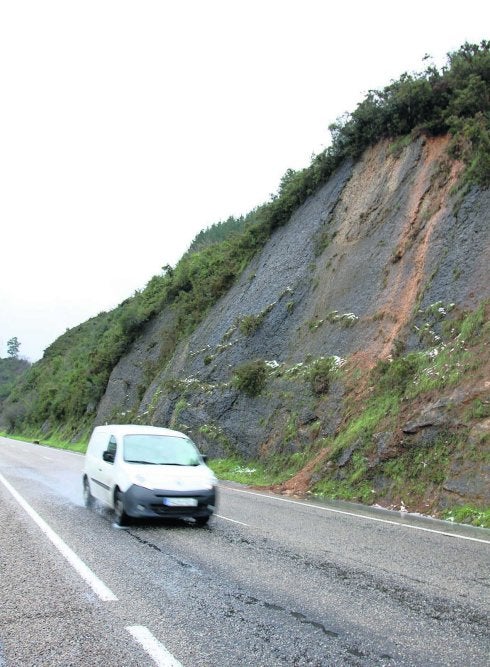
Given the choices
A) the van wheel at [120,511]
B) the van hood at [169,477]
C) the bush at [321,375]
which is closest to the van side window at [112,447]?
the van hood at [169,477]

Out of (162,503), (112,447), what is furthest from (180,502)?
(112,447)

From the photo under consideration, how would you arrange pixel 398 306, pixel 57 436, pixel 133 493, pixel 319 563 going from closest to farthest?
pixel 319 563 → pixel 133 493 → pixel 398 306 → pixel 57 436

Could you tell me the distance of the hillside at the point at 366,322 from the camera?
14672 millimetres

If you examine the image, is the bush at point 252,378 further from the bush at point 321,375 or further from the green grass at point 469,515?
the green grass at point 469,515

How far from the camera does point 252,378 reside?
24.1 m

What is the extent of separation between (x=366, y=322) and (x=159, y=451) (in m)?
12.6

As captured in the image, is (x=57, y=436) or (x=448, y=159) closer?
(x=448, y=159)

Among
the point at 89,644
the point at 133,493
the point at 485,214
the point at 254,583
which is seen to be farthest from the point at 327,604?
the point at 485,214

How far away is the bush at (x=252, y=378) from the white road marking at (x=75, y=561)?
13444 millimetres

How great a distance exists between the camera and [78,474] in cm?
1938

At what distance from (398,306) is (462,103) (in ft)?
26.8

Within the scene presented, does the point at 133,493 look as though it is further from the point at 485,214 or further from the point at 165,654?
the point at 485,214

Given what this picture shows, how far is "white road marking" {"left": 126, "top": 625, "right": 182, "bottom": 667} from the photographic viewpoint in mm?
4051

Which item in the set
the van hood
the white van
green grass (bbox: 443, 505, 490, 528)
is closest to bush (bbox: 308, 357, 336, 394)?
green grass (bbox: 443, 505, 490, 528)
